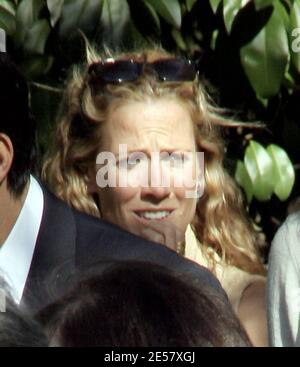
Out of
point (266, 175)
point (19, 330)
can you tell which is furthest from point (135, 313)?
point (266, 175)

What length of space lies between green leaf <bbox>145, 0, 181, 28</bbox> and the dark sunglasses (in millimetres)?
433

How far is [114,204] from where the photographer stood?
2.38 meters

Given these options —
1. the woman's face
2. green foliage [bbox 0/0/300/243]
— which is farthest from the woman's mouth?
green foliage [bbox 0/0/300/243]

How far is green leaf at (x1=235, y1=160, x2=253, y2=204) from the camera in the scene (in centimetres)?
312

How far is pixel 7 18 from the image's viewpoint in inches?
118

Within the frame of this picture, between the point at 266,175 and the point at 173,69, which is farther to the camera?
the point at 266,175

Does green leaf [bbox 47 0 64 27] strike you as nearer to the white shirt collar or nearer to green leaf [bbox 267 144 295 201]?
green leaf [bbox 267 144 295 201]

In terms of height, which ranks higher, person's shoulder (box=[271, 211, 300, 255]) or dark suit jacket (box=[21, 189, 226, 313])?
dark suit jacket (box=[21, 189, 226, 313])

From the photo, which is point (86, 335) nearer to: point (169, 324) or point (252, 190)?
point (169, 324)

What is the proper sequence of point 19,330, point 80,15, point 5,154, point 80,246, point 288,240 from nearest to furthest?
1. point 19,330
2. point 80,246
3. point 5,154
4. point 288,240
5. point 80,15

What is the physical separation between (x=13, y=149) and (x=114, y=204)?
29 centimetres

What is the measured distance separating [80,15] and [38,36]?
6.1 inches

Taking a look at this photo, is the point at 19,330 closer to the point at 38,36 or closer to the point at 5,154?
the point at 5,154
